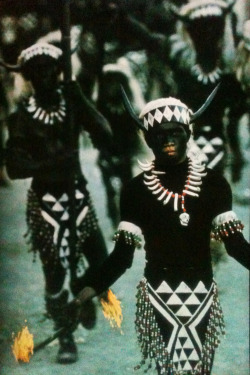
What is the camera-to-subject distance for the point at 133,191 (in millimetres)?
2762

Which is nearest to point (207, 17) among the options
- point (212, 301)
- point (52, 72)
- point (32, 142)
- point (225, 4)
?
point (225, 4)

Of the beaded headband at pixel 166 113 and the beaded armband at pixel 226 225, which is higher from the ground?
the beaded headband at pixel 166 113

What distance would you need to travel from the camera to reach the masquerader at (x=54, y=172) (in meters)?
3.39

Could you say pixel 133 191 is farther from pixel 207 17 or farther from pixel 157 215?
pixel 207 17

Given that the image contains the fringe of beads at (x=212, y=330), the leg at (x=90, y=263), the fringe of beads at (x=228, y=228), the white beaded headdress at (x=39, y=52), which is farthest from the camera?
the leg at (x=90, y=263)

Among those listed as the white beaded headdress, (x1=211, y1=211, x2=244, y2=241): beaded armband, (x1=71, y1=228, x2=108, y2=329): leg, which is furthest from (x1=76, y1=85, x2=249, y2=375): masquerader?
the white beaded headdress

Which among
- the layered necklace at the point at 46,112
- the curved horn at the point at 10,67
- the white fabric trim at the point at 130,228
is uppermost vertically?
the curved horn at the point at 10,67

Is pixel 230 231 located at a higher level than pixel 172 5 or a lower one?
lower

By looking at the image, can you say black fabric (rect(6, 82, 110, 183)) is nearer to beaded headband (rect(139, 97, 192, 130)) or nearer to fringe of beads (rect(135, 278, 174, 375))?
beaded headband (rect(139, 97, 192, 130))

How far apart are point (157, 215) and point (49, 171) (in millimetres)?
1013

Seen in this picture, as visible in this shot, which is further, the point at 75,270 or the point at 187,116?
the point at 75,270

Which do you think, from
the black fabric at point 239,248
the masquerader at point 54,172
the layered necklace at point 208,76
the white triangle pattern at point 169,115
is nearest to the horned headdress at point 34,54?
the masquerader at point 54,172

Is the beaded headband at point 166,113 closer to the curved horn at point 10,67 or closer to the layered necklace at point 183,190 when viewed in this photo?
the layered necklace at point 183,190

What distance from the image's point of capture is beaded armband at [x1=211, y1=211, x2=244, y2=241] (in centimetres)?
265
